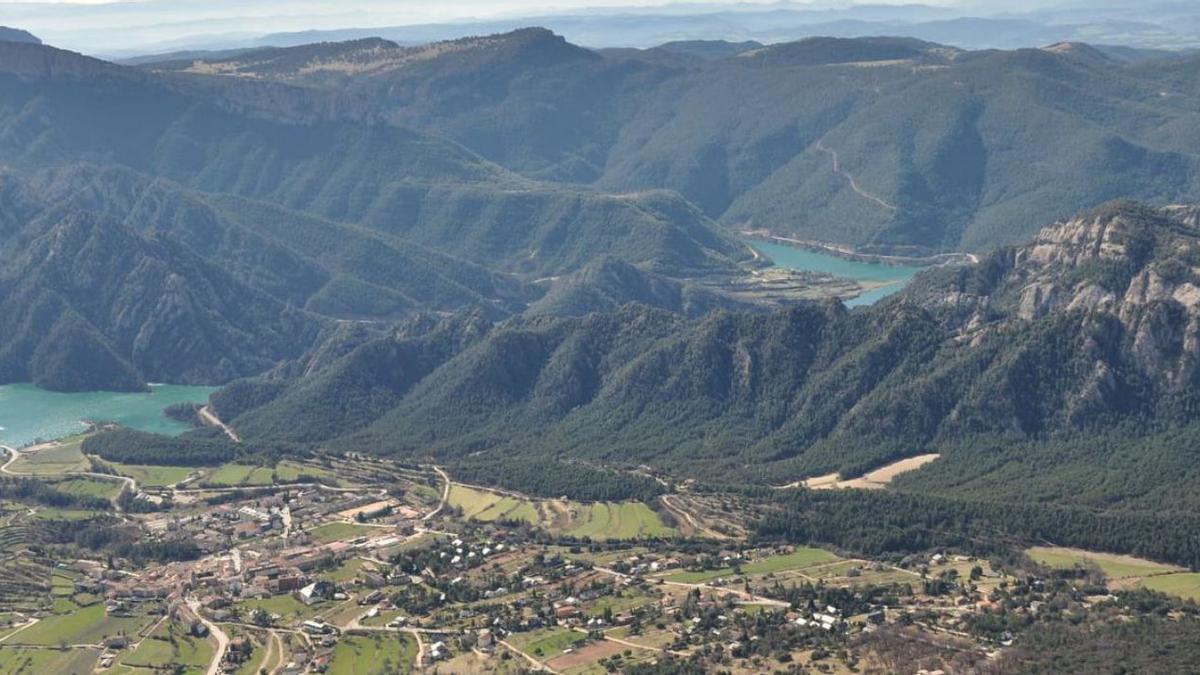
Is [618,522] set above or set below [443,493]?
above

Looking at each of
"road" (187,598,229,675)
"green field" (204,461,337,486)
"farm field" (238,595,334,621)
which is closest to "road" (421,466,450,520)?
"green field" (204,461,337,486)

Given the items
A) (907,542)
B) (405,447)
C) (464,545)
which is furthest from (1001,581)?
(405,447)

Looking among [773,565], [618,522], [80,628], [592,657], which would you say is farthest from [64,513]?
[592,657]

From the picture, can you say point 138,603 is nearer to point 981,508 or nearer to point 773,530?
point 773,530

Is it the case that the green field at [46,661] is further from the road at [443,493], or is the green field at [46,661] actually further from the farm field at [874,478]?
the farm field at [874,478]

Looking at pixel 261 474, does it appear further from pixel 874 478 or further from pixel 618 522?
pixel 874 478

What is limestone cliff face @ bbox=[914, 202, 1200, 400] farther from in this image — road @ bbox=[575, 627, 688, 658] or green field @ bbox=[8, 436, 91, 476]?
green field @ bbox=[8, 436, 91, 476]
